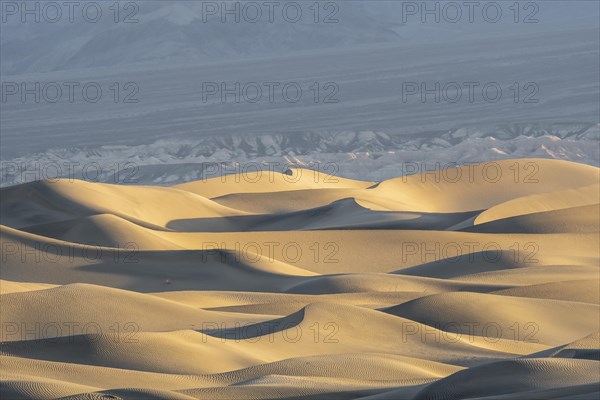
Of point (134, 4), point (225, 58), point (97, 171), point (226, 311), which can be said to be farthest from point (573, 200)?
point (134, 4)

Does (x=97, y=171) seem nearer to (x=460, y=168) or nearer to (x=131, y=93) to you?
(x=460, y=168)

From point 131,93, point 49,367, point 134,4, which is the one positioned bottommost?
point 49,367

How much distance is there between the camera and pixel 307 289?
488 inches

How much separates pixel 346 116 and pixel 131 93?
17504mm

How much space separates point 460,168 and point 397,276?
923 centimetres

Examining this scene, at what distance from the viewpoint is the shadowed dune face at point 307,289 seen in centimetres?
686

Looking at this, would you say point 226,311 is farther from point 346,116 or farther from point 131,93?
point 131,93

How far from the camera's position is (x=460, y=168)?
21.9m

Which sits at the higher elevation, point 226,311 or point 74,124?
point 74,124

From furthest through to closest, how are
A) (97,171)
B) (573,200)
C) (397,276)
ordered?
1. (97,171)
2. (573,200)
3. (397,276)

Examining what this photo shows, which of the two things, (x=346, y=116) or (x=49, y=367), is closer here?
(x=49, y=367)

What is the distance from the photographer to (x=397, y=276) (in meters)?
12.9

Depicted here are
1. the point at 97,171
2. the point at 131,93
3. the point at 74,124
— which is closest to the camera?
the point at 97,171

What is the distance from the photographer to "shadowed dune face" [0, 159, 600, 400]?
22.5ft
